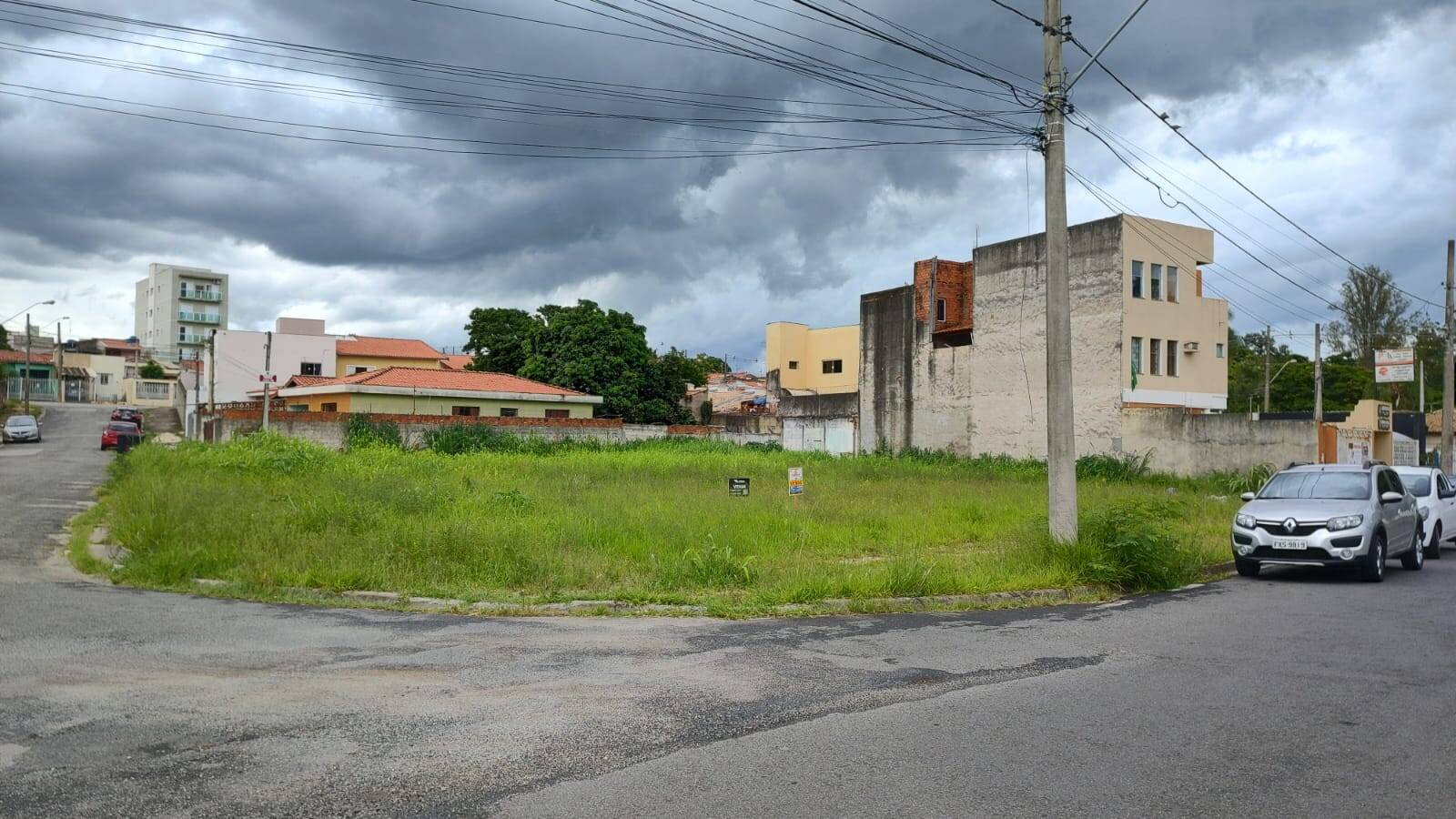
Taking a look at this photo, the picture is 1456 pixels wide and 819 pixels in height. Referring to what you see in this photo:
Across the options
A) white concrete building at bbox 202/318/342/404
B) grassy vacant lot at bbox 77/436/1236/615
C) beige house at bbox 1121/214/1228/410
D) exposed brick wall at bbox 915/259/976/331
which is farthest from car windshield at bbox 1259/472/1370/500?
white concrete building at bbox 202/318/342/404

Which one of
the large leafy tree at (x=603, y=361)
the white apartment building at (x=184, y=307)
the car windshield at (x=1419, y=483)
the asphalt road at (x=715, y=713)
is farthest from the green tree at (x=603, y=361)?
the white apartment building at (x=184, y=307)

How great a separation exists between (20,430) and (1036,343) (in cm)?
4694

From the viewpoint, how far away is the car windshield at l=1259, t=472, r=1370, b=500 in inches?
589

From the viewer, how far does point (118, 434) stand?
45250 millimetres

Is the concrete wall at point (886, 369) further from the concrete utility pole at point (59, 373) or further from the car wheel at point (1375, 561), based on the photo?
the concrete utility pole at point (59, 373)

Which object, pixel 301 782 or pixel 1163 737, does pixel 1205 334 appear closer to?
pixel 1163 737

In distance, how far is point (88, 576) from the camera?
43.1ft

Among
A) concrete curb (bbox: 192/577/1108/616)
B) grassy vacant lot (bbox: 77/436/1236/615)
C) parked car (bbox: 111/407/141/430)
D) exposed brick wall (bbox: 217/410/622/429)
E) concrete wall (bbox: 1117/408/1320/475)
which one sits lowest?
concrete curb (bbox: 192/577/1108/616)

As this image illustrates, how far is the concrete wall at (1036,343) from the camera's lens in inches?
1497

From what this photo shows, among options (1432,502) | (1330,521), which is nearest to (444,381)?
(1432,502)

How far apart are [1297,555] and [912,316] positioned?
3285cm

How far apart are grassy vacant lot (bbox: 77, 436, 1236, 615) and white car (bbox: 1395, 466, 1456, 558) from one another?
346 cm

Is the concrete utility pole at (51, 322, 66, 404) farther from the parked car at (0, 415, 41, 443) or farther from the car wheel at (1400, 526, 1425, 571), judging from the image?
the car wheel at (1400, 526, 1425, 571)

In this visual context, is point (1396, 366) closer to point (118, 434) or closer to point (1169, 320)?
point (1169, 320)
